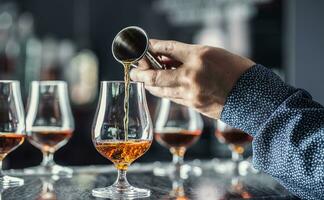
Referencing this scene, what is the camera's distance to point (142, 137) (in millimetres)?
1537

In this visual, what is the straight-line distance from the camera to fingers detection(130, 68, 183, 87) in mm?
1533

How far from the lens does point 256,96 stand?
1.50 metres

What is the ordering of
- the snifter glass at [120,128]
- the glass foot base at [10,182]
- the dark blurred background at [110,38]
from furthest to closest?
1. the dark blurred background at [110,38]
2. the glass foot base at [10,182]
3. the snifter glass at [120,128]

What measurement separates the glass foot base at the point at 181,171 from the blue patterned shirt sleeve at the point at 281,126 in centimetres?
45

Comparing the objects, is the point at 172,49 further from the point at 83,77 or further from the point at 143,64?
the point at 83,77

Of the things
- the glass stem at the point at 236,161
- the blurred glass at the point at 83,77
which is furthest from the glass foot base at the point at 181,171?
the blurred glass at the point at 83,77

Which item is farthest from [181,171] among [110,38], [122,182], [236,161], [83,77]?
[110,38]

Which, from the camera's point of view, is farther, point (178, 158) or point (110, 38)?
point (110, 38)

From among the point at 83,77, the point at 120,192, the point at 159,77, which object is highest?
the point at 159,77

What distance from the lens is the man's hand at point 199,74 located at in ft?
4.88

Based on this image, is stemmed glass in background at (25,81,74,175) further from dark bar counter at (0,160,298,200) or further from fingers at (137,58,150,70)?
fingers at (137,58,150,70)

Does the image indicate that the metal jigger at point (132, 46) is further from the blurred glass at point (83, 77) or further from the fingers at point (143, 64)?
the blurred glass at point (83, 77)

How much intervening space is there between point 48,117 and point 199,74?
61 centimetres

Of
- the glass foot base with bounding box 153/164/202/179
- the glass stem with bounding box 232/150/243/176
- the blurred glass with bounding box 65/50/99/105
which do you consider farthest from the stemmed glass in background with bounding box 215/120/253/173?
the blurred glass with bounding box 65/50/99/105
